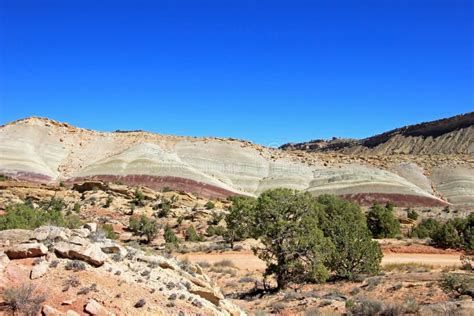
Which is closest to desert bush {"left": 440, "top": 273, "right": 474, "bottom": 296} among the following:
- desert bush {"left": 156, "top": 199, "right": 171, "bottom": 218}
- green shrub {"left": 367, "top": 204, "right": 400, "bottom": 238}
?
green shrub {"left": 367, "top": 204, "right": 400, "bottom": 238}

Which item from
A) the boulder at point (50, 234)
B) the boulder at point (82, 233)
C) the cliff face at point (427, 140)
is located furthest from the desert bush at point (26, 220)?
the cliff face at point (427, 140)

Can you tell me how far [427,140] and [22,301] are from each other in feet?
459

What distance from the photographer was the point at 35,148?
75.0 meters

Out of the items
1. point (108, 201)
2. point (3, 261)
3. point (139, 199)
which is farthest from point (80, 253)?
point (139, 199)

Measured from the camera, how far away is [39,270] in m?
8.59

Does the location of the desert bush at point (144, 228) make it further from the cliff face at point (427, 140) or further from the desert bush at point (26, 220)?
the cliff face at point (427, 140)

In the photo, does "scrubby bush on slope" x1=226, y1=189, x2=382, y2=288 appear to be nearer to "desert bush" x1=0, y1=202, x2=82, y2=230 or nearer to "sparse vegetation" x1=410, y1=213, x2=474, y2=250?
"desert bush" x1=0, y1=202, x2=82, y2=230

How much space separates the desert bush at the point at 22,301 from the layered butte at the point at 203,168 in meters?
54.6

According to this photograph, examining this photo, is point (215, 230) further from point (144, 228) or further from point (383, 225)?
point (383, 225)

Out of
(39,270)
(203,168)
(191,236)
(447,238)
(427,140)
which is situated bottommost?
(447,238)

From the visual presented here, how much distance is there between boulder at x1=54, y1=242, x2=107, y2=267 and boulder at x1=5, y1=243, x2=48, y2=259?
28 centimetres

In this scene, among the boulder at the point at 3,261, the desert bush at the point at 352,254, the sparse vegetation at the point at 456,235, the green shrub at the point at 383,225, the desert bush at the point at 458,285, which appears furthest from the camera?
the green shrub at the point at 383,225

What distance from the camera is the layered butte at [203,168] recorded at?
64.7 m

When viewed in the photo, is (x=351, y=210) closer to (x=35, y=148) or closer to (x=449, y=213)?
(x=449, y=213)
